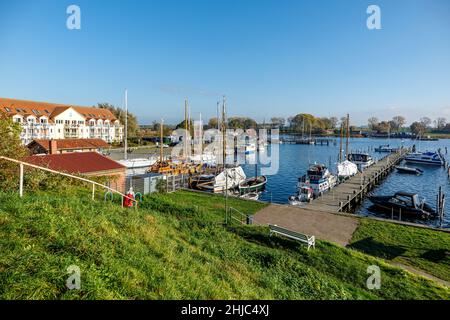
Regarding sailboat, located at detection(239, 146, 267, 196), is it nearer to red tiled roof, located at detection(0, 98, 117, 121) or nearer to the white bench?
the white bench

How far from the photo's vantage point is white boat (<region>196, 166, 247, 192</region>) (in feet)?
112

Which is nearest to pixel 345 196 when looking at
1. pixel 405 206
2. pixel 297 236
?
pixel 405 206

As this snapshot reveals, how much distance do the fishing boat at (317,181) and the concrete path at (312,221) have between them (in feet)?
39.7

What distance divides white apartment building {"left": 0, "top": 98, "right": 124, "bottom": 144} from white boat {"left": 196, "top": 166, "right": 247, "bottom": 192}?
160 ft

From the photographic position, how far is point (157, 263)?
22.8ft

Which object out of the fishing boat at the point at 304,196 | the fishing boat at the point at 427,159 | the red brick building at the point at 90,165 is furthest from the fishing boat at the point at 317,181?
the fishing boat at the point at 427,159

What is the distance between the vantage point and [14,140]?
16672mm

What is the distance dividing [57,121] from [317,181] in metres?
69.3

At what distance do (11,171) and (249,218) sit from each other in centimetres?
1305

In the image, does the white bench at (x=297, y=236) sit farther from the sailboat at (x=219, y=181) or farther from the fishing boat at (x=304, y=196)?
the sailboat at (x=219, y=181)

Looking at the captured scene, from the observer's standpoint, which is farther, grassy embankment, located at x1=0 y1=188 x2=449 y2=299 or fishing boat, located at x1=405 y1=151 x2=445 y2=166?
fishing boat, located at x1=405 y1=151 x2=445 y2=166

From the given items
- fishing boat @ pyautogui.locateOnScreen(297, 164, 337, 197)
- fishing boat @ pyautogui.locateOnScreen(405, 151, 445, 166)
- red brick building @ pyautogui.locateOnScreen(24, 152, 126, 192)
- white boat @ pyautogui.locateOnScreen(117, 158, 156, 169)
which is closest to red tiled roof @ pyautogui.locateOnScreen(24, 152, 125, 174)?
red brick building @ pyautogui.locateOnScreen(24, 152, 126, 192)

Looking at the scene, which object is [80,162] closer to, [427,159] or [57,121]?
[57,121]
